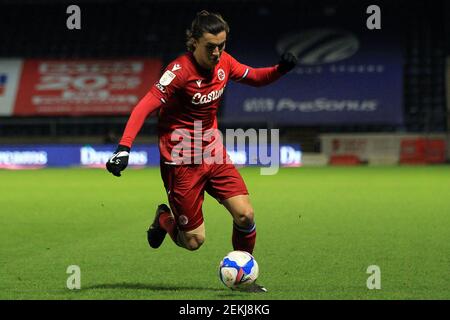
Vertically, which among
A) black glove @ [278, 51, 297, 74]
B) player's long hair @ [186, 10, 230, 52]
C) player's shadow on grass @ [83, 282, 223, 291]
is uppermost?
player's long hair @ [186, 10, 230, 52]

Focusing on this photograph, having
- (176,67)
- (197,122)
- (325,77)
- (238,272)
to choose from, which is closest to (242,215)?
(238,272)

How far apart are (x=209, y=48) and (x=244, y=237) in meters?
1.47

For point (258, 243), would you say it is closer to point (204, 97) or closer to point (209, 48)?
point (204, 97)

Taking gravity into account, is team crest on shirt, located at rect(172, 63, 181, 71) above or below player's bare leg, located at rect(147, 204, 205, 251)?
above

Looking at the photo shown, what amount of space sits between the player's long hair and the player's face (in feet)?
0.09

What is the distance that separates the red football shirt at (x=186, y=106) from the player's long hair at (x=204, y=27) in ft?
0.50

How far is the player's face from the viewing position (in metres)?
6.25

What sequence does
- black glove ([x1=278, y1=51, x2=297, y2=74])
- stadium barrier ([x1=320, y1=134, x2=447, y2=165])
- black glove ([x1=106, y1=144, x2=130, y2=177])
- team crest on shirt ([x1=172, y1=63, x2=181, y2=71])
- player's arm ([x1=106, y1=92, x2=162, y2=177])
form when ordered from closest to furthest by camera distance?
black glove ([x1=106, y1=144, x2=130, y2=177]) → player's arm ([x1=106, y1=92, x2=162, y2=177]) → team crest on shirt ([x1=172, y1=63, x2=181, y2=71]) → black glove ([x1=278, y1=51, x2=297, y2=74]) → stadium barrier ([x1=320, y1=134, x2=447, y2=165])

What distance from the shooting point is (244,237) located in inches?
263

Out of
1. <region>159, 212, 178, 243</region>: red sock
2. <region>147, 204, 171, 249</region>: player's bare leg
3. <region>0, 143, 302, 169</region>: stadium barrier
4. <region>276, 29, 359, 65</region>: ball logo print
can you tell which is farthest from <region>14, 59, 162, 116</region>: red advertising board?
<region>159, 212, 178, 243</region>: red sock

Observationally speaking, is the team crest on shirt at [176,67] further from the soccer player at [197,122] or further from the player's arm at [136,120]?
the player's arm at [136,120]

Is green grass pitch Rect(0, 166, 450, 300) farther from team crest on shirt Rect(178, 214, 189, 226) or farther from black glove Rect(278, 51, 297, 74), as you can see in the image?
black glove Rect(278, 51, 297, 74)

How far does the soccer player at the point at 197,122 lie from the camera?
6.31 m

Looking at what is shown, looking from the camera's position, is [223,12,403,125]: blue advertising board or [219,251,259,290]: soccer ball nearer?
[219,251,259,290]: soccer ball
